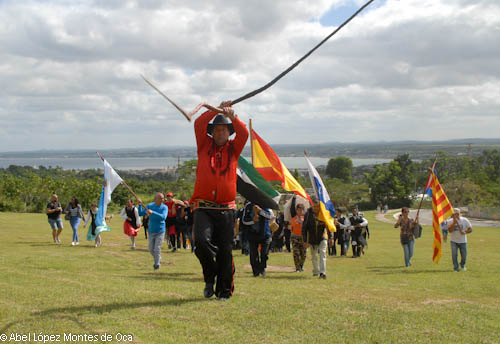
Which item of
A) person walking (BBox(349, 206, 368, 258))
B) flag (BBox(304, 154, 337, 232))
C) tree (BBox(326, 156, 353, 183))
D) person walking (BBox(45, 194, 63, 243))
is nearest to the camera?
flag (BBox(304, 154, 337, 232))

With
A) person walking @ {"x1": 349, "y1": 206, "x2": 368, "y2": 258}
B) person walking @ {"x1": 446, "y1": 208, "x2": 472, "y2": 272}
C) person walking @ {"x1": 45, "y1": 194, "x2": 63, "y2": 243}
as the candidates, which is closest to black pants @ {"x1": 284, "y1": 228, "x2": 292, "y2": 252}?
person walking @ {"x1": 349, "y1": 206, "x2": 368, "y2": 258}

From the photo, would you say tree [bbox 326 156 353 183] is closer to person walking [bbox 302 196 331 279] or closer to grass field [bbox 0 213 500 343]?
person walking [bbox 302 196 331 279]

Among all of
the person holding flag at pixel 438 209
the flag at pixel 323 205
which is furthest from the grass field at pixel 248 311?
the person holding flag at pixel 438 209

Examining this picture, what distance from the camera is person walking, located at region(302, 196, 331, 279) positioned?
13.1 m

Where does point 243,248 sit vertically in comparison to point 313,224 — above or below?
below

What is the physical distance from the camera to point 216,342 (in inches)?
217

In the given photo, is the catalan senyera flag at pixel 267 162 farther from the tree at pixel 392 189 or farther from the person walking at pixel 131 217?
the tree at pixel 392 189

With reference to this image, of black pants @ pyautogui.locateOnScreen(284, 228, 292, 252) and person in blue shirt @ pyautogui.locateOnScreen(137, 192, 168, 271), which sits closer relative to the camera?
person in blue shirt @ pyautogui.locateOnScreen(137, 192, 168, 271)

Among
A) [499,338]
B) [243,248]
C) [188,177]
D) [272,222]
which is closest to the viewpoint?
[499,338]

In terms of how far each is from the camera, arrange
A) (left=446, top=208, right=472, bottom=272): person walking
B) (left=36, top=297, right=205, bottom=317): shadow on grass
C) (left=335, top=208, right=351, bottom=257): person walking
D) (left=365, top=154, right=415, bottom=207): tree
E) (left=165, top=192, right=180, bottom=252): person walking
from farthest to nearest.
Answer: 1. (left=365, top=154, right=415, bottom=207): tree
2. (left=335, top=208, right=351, bottom=257): person walking
3. (left=165, top=192, right=180, bottom=252): person walking
4. (left=446, top=208, right=472, bottom=272): person walking
5. (left=36, top=297, right=205, bottom=317): shadow on grass

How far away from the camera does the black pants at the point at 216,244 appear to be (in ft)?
23.4

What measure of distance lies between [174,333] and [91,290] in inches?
119

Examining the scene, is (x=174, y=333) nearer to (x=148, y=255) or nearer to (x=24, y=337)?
(x=24, y=337)

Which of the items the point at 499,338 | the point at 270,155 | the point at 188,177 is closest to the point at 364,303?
the point at 499,338
